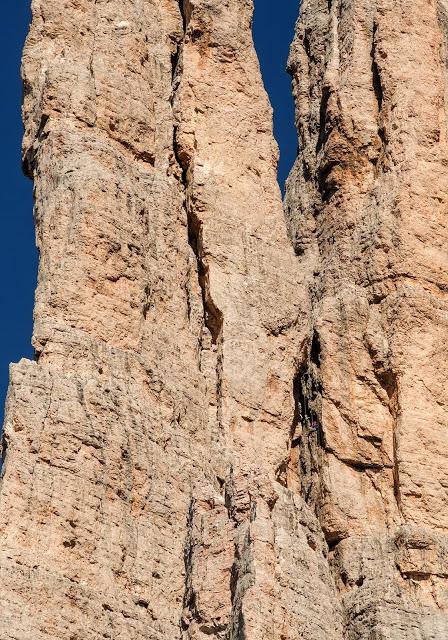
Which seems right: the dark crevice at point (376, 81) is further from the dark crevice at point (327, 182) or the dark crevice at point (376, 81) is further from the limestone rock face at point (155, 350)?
the limestone rock face at point (155, 350)

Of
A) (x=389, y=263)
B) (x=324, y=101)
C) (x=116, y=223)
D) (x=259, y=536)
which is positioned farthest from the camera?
(x=324, y=101)

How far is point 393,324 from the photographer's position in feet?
90.0

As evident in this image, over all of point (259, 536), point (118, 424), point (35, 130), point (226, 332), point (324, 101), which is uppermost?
point (324, 101)

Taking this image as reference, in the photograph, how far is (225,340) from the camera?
1046 inches

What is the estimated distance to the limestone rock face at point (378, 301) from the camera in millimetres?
25641

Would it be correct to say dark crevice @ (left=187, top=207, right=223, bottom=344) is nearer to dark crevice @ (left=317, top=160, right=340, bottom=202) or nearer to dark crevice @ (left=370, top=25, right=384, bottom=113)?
dark crevice @ (left=317, top=160, right=340, bottom=202)

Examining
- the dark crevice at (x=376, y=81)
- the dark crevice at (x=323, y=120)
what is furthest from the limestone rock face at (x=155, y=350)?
the dark crevice at (x=376, y=81)

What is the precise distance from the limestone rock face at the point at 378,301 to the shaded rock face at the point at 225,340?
0.04 m

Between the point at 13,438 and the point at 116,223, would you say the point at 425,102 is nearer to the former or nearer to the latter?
the point at 116,223

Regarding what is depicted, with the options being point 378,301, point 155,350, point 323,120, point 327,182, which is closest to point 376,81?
point 323,120

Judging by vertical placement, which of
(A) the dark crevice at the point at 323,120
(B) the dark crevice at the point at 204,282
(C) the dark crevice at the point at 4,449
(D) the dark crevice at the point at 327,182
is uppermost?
(A) the dark crevice at the point at 323,120

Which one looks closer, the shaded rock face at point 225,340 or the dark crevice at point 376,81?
the shaded rock face at point 225,340

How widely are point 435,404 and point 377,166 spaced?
3964 mm

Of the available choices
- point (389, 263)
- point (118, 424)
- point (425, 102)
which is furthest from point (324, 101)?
point (118, 424)
